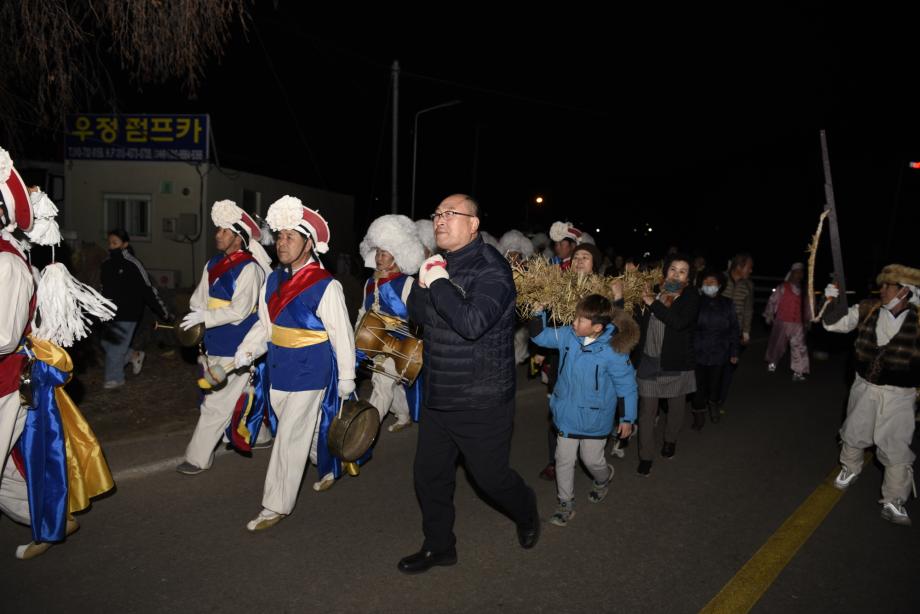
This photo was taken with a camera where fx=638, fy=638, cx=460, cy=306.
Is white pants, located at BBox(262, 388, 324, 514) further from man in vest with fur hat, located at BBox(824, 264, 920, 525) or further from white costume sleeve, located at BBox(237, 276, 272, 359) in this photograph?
man in vest with fur hat, located at BBox(824, 264, 920, 525)

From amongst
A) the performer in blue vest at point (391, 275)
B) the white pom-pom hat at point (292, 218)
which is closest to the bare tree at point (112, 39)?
the white pom-pom hat at point (292, 218)

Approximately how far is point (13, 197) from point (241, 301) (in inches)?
73.1

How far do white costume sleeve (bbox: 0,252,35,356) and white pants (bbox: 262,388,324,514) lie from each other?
1520mm

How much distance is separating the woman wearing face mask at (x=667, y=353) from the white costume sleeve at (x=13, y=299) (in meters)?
4.56

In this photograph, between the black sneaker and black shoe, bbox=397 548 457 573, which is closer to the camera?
black shoe, bbox=397 548 457 573

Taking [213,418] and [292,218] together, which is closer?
[292,218]

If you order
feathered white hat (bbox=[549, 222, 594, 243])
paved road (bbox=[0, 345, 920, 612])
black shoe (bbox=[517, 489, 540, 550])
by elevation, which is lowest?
paved road (bbox=[0, 345, 920, 612])

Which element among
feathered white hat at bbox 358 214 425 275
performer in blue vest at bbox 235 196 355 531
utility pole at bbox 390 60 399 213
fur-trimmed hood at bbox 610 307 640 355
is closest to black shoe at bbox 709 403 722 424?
fur-trimmed hood at bbox 610 307 640 355

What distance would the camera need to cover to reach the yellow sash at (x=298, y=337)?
431 cm

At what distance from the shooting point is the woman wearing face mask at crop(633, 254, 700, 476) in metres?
5.64

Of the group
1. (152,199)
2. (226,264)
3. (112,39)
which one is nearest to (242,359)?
(226,264)

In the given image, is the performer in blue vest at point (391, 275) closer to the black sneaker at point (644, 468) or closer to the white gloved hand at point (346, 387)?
the white gloved hand at point (346, 387)

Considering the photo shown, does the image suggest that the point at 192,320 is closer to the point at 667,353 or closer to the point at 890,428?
the point at 667,353

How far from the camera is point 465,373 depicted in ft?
11.6
